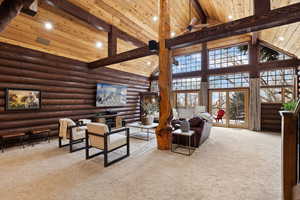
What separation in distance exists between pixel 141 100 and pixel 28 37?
6.02 m

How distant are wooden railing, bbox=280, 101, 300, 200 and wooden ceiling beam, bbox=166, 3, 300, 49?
6.88 ft

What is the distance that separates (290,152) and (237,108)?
6.39 meters

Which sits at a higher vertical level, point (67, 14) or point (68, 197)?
point (67, 14)

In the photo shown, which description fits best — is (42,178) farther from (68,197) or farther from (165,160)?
(165,160)

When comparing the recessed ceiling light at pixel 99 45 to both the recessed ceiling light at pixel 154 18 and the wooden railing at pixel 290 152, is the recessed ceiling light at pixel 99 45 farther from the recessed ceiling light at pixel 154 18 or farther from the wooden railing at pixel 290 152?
the wooden railing at pixel 290 152

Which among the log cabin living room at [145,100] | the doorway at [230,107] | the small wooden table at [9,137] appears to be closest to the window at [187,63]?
the log cabin living room at [145,100]

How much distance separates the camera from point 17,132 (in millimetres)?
4441

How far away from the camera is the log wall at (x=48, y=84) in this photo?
4285 millimetres

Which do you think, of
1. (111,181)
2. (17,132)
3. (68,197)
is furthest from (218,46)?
(17,132)

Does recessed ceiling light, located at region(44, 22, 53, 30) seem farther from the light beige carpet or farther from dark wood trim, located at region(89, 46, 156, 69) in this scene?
the light beige carpet

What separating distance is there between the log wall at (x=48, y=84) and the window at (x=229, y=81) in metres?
5.58

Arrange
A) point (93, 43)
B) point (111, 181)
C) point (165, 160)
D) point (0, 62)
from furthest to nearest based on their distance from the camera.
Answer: point (93, 43)
point (0, 62)
point (165, 160)
point (111, 181)

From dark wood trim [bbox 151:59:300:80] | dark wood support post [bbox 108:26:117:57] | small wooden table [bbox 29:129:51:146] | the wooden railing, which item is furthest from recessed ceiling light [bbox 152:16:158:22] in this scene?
small wooden table [bbox 29:129:51:146]

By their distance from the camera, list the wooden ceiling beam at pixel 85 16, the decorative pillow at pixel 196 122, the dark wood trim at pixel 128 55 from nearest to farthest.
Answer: the wooden ceiling beam at pixel 85 16 → the decorative pillow at pixel 196 122 → the dark wood trim at pixel 128 55
